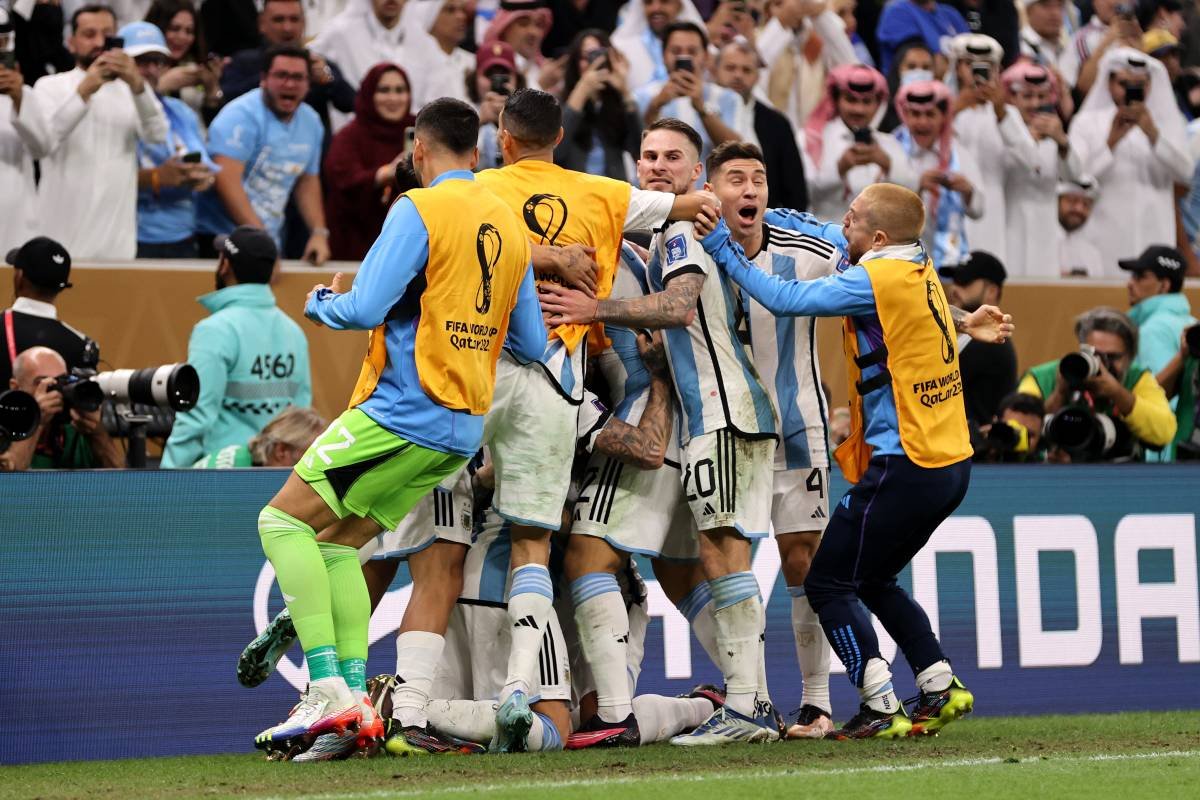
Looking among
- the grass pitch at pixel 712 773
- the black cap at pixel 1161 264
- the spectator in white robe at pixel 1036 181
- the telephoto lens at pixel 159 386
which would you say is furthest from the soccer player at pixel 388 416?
the spectator in white robe at pixel 1036 181

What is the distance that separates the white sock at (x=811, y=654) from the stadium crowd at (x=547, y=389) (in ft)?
0.04

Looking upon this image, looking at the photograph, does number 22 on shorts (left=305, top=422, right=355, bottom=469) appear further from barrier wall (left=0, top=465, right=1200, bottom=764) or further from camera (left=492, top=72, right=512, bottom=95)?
camera (left=492, top=72, right=512, bottom=95)

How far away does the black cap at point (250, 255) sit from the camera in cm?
910

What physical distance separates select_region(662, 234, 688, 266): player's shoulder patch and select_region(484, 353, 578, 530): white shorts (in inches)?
26.5

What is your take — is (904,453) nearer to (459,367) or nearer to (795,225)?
(795,225)

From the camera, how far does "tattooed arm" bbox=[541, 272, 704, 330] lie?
6.72 m

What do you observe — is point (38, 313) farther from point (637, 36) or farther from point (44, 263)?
point (637, 36)

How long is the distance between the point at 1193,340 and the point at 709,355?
399cm

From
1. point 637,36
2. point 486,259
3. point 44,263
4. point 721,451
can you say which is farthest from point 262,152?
point 486,259

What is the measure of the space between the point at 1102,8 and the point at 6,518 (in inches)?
458

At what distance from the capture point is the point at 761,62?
13.4m

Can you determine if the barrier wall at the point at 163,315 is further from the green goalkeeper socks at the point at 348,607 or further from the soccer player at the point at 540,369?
the green goalkeeper socks at the point at 348,607

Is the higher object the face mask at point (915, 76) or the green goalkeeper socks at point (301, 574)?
the face mask at point (915, 76)

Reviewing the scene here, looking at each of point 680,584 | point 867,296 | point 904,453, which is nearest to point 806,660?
point 680,584
